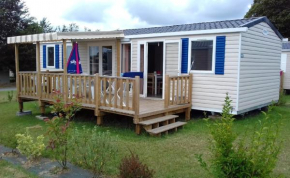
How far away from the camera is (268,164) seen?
2.72m

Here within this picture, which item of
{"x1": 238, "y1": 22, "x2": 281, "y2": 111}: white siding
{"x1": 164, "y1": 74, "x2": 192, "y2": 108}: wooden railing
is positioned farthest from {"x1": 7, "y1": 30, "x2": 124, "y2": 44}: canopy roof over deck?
{"x1": 238, "y1": 22, "x2": 281, "y2": 111}: white siding

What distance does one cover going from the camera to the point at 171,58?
8344 millimetres

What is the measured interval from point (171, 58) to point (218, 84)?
1.72 meters

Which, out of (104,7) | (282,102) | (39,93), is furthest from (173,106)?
(104,7)

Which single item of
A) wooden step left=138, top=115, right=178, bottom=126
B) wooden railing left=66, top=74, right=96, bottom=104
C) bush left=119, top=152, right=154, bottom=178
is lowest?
bush left=119, top=152, right=154, bottom=178

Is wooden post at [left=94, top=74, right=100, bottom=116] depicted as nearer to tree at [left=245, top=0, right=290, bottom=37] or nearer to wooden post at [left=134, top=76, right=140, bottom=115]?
wooden post at [left=134, top=76, right=140, bottom=115]

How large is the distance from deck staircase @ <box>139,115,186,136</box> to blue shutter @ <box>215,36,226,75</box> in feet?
6.13

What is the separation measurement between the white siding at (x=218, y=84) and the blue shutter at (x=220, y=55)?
0.25 feet

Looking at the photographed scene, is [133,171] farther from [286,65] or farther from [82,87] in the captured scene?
[286,65]

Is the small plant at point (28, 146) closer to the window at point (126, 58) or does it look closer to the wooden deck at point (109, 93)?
the wooden deck at point (109, 93)

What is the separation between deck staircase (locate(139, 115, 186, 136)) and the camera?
6.07 m

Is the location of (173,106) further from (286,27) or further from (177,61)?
(286,27)

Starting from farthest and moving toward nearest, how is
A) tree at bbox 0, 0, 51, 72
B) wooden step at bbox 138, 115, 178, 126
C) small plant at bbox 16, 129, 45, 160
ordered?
tree at bbox 0, 0, 51, 72 < wooden step at bbox 138, 115, 178, 126 < small plant at bbox 16, 129, 45, 160

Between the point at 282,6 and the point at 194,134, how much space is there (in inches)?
909
